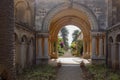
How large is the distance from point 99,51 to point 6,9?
692 inches

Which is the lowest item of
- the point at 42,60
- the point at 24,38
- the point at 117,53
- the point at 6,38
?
the point at 42,60

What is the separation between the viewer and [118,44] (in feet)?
59.1

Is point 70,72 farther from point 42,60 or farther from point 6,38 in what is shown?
point 6,38

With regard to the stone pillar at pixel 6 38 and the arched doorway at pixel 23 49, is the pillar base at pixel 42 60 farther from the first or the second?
the stone pillar at pixel 6 38

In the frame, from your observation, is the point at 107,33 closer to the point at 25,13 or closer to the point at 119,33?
the point at 119,33

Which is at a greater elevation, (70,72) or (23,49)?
(23,49)

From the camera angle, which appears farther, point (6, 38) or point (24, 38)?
point (24, 38)

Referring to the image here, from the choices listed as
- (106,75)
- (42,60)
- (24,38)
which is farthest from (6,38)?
(42,60)

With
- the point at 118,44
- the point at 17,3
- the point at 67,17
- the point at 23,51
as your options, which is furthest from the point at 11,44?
the point at 67,17

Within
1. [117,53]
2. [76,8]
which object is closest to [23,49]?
[117,53]

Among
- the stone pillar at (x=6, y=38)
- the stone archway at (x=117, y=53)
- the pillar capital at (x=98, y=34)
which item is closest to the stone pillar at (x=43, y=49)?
the pillar capital at (x=98, y=34)

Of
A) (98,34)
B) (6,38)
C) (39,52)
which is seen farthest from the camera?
(39,52)

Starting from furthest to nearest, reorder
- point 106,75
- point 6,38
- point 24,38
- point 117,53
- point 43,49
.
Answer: point 43,49 → point 117,53 → point 24,38 → point 106,75 → point 6,38

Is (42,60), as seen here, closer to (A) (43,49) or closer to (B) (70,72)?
(A) (43,49)
